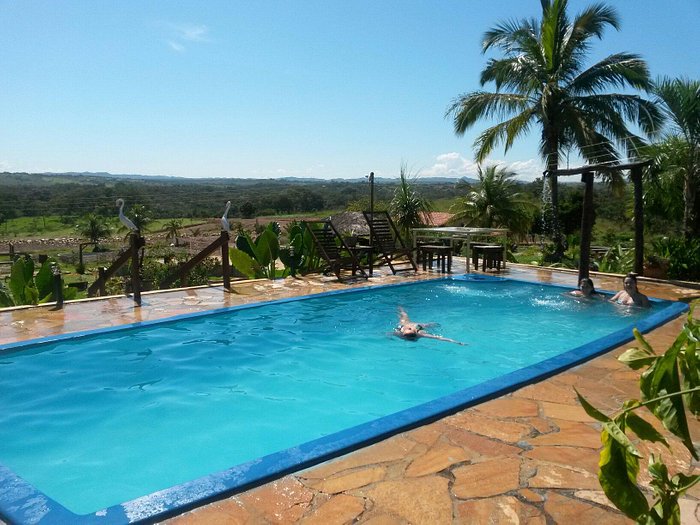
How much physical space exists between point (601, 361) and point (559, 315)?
131 inches

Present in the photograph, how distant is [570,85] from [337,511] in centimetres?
1558

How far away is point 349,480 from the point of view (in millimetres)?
2984

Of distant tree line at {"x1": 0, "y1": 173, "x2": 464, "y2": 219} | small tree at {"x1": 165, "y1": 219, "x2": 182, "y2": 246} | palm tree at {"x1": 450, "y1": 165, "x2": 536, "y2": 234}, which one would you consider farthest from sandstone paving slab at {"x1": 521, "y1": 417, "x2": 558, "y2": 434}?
small tree at {"x1": 165, "y1": 219, "x2": 182, "y2": 246}

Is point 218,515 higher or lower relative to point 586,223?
lower

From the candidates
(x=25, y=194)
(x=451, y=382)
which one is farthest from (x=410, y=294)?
(x=25, y=194)

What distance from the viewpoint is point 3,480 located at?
3.12 meters

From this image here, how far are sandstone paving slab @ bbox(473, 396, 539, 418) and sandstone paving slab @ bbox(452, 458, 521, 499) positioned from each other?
79 centimetres

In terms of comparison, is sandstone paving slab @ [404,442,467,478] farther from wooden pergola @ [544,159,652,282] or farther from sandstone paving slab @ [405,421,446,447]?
wooden pergola @ [544,159,652,282]

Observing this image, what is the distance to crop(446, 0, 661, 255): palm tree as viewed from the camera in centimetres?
1483

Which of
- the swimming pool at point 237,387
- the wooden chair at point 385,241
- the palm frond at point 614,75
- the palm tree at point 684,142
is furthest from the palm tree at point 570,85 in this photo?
the swimming pool at point 237,387

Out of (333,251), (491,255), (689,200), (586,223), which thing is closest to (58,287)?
(333,251)

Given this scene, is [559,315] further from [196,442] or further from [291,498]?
[291,498]

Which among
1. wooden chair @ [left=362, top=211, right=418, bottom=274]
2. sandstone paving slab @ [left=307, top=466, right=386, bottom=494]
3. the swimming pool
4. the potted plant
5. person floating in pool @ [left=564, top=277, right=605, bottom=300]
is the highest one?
wooden chair @ [left=362, top=211, right=418, bottom=274]

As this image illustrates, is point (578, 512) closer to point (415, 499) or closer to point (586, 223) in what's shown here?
point (415, 499)
